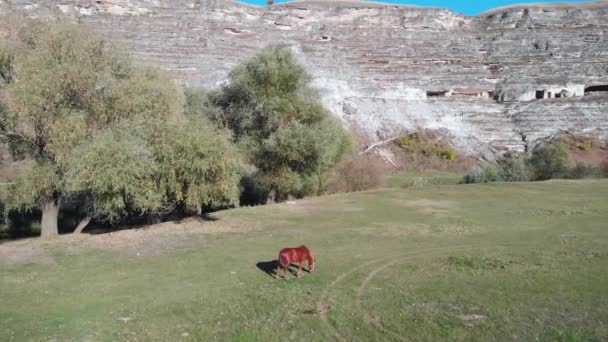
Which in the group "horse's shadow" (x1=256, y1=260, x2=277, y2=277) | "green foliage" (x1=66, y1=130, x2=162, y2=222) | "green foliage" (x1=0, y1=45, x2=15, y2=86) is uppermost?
"green foliage" (x1=0, y1=45, x2=15, y2=86)

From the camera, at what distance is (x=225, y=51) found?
228 feet

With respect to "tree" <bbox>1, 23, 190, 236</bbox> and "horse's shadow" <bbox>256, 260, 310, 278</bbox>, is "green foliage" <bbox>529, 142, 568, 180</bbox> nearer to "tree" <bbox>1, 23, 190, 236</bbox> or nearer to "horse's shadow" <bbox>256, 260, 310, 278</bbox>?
"tree" <bbox>1, 23, 190, 236</bbox>

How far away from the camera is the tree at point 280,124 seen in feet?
97.9

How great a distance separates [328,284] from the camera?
43.9ft

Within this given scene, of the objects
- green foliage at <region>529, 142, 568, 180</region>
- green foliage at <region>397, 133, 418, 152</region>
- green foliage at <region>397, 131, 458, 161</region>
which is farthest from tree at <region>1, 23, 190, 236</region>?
green foliage at <region>397, 131, 458, 161</region>

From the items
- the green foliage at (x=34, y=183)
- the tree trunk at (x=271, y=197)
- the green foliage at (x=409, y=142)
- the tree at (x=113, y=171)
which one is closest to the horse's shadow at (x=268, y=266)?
the tree at (x=113, y=171)

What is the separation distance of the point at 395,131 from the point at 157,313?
176 feet

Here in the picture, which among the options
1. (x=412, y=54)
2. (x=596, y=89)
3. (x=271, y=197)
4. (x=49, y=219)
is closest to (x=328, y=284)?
(x=49, y=219)

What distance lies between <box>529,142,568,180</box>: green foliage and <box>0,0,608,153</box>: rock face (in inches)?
515

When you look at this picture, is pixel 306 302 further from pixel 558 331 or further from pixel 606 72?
pixel 606 72

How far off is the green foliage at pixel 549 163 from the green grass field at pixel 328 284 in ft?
77.5

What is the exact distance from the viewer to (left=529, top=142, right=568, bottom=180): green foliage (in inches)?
1796

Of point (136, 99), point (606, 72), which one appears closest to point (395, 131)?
point (606, 72)

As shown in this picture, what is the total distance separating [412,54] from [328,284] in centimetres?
6778
